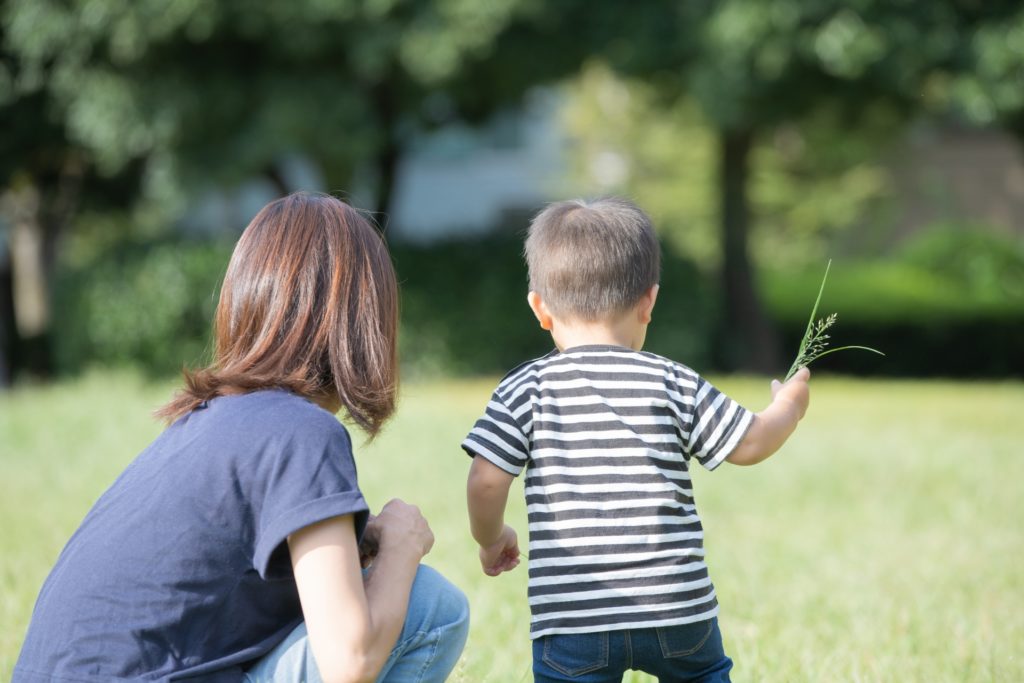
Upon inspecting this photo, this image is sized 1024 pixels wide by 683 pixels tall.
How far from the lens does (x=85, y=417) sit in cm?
877

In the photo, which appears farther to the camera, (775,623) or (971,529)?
(971,529)

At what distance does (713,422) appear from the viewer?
2.35m

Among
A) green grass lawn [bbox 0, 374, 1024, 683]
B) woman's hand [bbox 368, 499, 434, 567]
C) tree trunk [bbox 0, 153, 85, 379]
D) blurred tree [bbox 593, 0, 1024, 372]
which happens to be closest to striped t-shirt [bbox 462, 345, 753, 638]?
woman's hand [bbox 368, 499, 434, 567]

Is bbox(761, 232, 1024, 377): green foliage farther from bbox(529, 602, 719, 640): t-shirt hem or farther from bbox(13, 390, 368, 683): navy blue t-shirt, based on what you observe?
bbox(13, 390, 368, 683): navy blue t-shirt

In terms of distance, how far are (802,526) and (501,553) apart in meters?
3.66

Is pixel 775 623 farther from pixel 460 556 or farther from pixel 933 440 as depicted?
pixel 933 440

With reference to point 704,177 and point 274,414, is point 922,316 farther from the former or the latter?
point 274,414

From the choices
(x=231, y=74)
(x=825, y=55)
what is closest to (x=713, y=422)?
(x=825, y=55)

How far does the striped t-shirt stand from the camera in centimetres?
233

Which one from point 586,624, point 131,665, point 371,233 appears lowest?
point 586,624

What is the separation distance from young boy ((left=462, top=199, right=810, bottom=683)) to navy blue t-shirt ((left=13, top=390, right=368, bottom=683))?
0.54m

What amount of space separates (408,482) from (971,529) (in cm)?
301

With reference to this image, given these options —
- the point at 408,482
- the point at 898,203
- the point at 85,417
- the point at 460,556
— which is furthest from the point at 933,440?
the point at 898,203

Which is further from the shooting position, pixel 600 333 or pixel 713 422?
pixel 600 333
